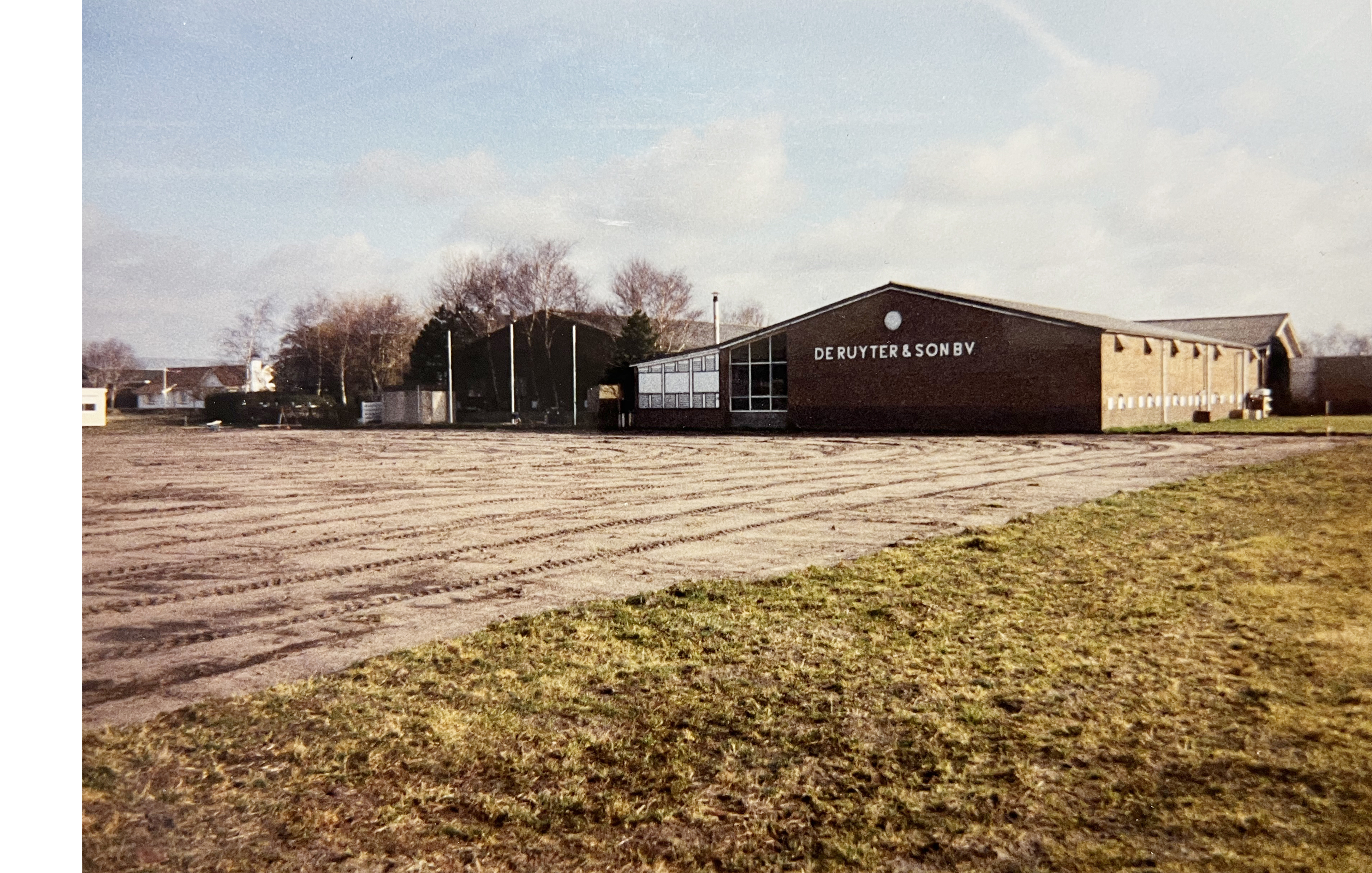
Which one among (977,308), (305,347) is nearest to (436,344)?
(305,347)

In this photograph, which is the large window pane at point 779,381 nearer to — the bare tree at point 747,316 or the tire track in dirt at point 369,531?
the bare tree at point 747,316

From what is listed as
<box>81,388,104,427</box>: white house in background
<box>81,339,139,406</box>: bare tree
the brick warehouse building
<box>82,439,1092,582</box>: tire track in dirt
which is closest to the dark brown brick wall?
the brick warehouse building

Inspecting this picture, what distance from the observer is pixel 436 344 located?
12.9 metres

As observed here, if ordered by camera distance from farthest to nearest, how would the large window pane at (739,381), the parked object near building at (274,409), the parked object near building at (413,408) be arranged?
1. the large window pane at (739,381)
2. the parked object near building at (413,408)
3. the parked object near building at (274,409)

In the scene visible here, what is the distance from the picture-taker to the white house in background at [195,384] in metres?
4.86

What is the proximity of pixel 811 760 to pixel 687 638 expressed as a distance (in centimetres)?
179

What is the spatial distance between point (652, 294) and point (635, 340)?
21.0 ft

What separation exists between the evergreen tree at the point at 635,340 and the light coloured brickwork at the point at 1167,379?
7932 mm

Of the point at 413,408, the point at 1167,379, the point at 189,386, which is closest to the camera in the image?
the point at 189,386

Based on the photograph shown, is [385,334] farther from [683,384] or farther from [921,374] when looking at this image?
[683,384]

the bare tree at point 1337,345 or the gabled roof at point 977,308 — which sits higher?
the gabled roof at point 977,308

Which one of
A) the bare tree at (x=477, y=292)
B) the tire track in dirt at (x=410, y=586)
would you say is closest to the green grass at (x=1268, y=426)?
the tire track in dirt at (x=410, y=586)

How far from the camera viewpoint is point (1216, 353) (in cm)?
877
